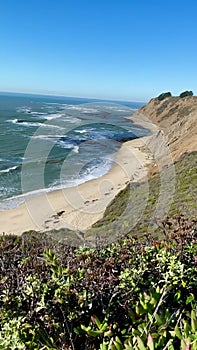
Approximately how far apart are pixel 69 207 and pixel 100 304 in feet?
53.2

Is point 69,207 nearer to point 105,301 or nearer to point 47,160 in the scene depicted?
point 47,160

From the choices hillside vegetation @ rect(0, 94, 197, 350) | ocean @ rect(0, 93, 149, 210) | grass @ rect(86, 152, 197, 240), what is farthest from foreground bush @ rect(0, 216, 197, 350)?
ocean @ rect(0, 93, 149, 210)

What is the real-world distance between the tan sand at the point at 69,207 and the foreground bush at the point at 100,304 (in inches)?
417

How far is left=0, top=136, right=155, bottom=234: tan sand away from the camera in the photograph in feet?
50.2

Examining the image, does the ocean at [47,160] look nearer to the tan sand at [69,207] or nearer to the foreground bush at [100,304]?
A: the tan sand at [69,207]

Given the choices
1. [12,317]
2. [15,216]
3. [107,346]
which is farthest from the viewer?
[15,216]

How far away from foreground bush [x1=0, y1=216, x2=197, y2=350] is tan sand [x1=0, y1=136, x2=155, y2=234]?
34.8 ft

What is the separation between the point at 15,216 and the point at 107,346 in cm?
1556

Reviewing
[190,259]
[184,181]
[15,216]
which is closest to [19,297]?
[190,259]

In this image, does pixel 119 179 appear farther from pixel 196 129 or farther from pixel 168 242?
pixel 168 242

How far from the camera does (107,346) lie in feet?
5.92

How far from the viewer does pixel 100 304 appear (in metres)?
2.13

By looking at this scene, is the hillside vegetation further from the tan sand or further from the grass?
the tan sand

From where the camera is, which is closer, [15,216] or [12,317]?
[12,317]
